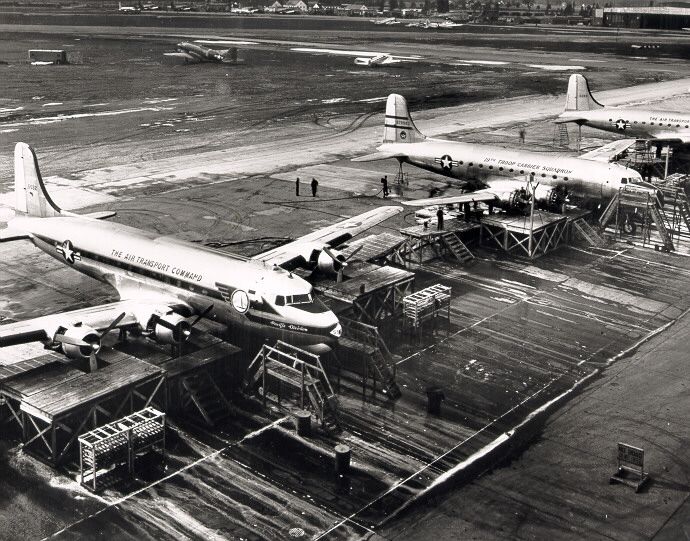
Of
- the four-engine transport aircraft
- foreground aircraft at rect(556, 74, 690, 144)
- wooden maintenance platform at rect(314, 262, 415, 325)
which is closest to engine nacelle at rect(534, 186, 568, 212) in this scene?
the four-engine transport aircraft

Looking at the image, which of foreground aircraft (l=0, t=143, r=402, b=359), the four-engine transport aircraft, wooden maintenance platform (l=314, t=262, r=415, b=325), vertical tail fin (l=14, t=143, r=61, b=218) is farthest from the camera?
the four-engine transport aircraft

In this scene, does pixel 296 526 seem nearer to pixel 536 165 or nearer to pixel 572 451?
pixel 572 451

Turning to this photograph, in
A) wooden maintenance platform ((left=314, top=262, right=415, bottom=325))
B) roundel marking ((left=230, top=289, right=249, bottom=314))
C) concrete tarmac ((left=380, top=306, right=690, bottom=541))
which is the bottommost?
concrete tarmac ((left=380, top=306, right=690, bottom=541))

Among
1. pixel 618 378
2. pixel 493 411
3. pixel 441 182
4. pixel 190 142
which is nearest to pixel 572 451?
pixel 493 411

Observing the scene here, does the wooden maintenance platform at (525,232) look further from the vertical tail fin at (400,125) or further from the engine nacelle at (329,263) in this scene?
the engine nacelle at (329,263)

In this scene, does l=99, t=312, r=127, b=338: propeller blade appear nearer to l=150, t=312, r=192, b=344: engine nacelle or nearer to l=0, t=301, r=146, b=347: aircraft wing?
l=0, t=301, r=146, b=347: aircraft wing

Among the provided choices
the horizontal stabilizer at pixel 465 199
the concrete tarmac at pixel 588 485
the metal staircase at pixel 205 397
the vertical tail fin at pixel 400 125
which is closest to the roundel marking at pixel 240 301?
the metal staircase at pixel 205 397
